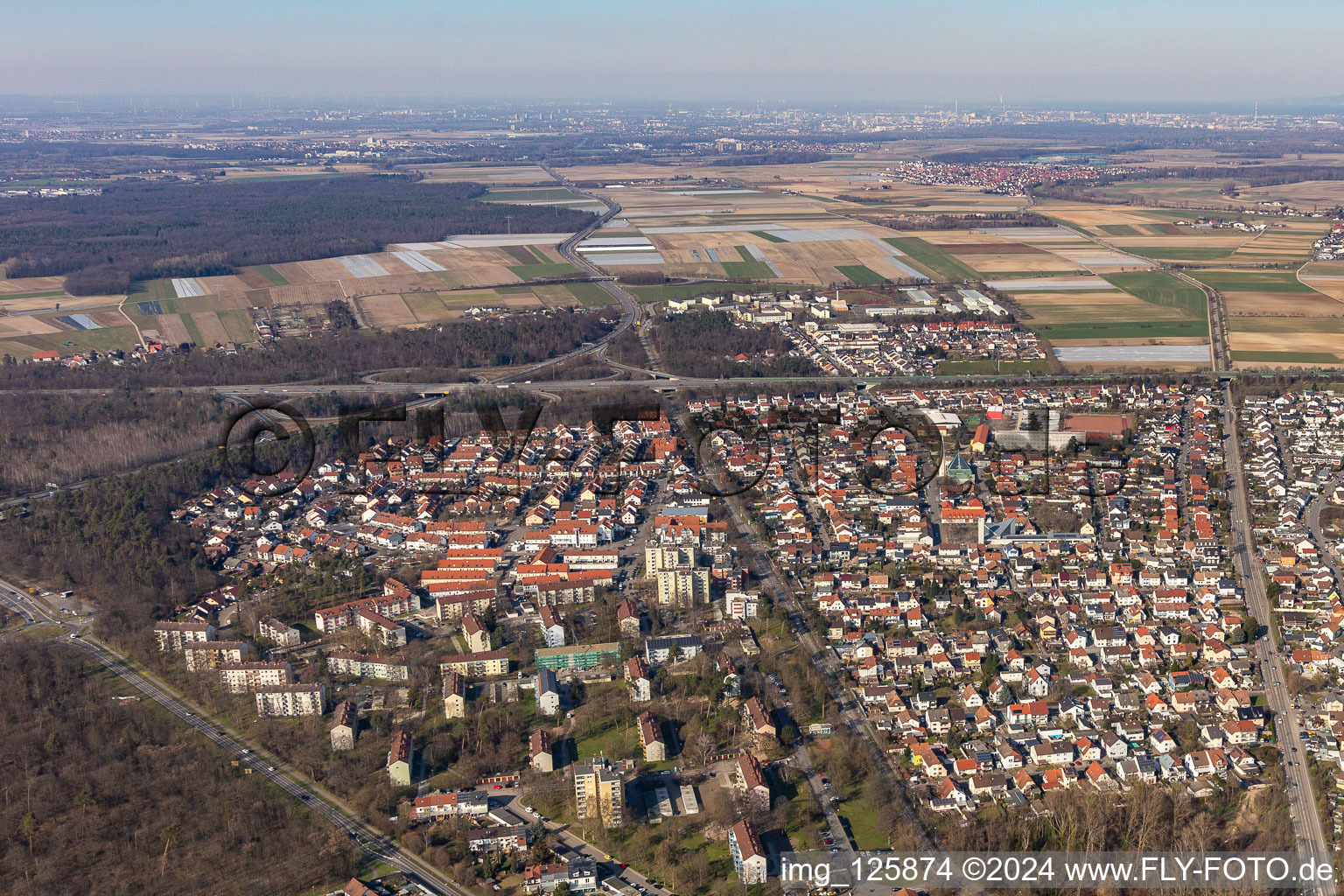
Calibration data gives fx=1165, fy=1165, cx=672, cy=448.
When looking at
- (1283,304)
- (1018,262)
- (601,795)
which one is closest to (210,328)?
(601,795)

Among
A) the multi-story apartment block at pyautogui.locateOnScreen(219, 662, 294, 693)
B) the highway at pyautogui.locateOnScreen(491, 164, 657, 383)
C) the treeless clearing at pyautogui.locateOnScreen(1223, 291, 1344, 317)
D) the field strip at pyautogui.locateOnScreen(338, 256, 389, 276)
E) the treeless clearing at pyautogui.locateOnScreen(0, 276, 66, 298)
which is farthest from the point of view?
the field strip at pyautogui.locateOnScreen(338, 256, 389, 276)

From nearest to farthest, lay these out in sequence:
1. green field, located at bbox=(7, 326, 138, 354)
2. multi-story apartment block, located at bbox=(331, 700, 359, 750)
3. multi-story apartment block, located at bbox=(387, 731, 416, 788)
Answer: multi-story apartment block, located at bbox=(387, 731, 416, 788)
multi-story apartment block, located at bbox=(331, 700, 359, 750)
green field, located at bbox=(7, 326, 138, 354)

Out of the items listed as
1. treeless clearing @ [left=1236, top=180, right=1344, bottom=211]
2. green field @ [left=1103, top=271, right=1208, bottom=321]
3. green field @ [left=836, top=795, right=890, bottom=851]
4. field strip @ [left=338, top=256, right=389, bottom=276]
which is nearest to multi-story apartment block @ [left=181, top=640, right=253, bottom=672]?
green field @ [left=836, top=795, right=890, bottom=851]

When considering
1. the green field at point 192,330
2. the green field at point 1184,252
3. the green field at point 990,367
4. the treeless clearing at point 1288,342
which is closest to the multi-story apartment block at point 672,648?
the green field at point 990,367

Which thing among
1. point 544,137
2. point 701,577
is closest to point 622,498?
point 701,577

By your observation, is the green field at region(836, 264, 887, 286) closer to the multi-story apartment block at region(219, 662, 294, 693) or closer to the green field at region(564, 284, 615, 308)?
the green field at region(564, 284, 615, 308)

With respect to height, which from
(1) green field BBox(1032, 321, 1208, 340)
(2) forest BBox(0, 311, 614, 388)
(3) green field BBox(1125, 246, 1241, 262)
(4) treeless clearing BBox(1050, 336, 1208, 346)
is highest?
(3) green field BBox(1125, 246, 1241, 262)

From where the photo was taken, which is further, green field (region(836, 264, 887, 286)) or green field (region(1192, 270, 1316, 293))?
green field (region(836, 264, 887, 286))

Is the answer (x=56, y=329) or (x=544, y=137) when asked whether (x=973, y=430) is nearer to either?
(x=56, y=329)
